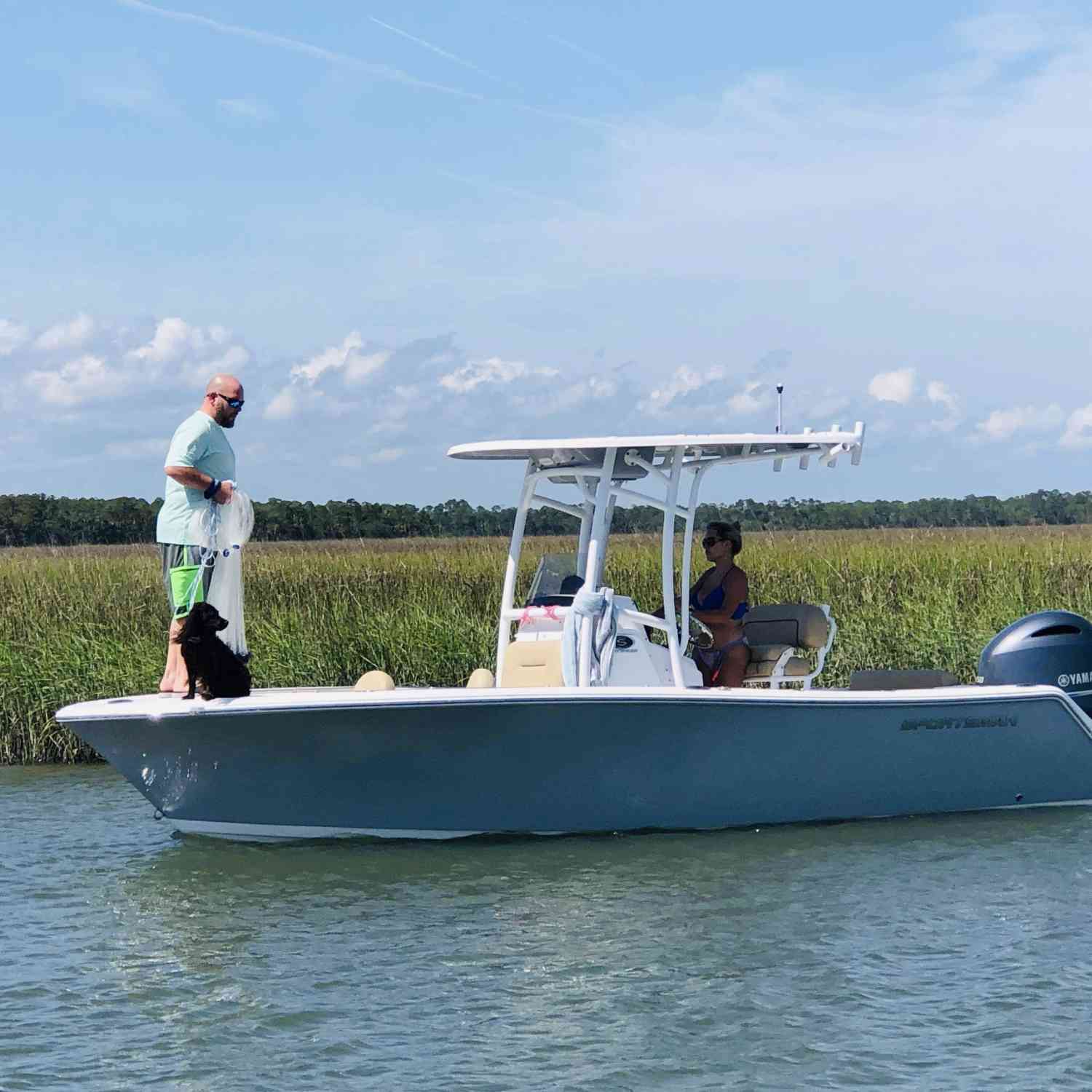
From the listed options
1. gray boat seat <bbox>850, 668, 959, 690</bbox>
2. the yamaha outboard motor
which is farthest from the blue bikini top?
the yamaha outboard motor

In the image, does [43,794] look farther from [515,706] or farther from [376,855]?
[515,706]

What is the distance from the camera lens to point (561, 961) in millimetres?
7023

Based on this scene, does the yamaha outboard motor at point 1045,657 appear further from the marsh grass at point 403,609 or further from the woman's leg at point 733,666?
the marsh grass at point 403,609

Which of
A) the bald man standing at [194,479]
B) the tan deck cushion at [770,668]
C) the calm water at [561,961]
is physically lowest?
the calm water at [561,961]

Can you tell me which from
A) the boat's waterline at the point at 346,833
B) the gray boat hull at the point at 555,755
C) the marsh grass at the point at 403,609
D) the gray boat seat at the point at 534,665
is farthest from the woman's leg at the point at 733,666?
the marsh grass at the point at 403,609

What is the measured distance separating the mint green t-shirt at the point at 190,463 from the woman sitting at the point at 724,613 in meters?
2.70

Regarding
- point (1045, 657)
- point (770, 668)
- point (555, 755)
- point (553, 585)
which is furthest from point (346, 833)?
point (1045, 657)

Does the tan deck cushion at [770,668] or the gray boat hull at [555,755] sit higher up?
the tan deck cushion at [770,668]

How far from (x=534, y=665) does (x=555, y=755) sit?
0.53 m

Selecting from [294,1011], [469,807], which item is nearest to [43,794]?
[469,807]

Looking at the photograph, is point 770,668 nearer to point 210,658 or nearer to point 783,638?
point 783,638

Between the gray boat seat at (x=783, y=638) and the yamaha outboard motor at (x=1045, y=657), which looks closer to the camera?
the yamaha outboard motor at (x=1045, y=657)

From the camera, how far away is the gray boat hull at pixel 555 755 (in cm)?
865

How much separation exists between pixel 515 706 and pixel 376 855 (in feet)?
3.74
